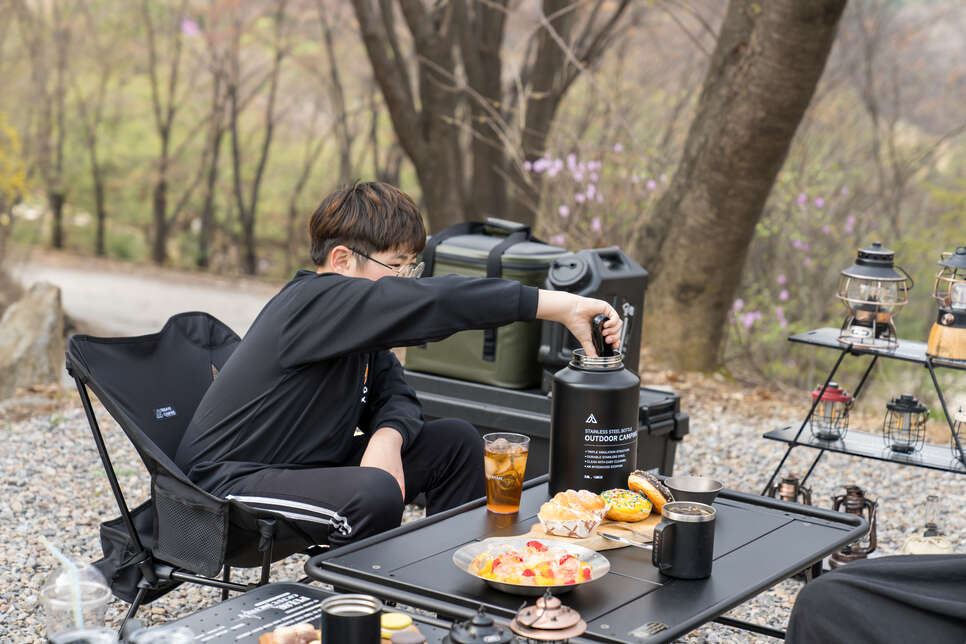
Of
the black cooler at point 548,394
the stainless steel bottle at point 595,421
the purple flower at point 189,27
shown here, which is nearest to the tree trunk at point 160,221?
the purple flower at point 189,27

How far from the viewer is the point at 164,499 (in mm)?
2318

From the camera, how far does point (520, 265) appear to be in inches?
141

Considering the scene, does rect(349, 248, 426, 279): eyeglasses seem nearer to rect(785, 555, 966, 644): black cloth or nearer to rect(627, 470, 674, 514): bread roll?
rect(627, 470, 674, 514): bread roll

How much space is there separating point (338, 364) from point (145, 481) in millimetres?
1914

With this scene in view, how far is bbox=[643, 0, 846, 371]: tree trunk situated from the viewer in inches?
206

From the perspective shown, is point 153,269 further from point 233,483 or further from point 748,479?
point 233,483

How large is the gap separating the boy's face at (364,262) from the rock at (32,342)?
366 centimetres

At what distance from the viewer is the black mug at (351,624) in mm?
1381

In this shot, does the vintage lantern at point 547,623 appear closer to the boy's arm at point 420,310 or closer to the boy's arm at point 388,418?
the boy's arm at point 420,310

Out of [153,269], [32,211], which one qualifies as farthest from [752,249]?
[32,211]

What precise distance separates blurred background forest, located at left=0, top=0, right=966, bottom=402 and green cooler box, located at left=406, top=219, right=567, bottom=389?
110 inches

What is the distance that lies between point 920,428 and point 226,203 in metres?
12.1

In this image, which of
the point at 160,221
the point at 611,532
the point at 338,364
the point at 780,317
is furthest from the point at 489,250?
the point at 160,221

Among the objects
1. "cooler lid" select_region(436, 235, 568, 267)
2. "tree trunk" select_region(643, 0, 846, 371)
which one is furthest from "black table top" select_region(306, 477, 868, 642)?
"tree trunk" select_region(643, 0, 846, 371)
